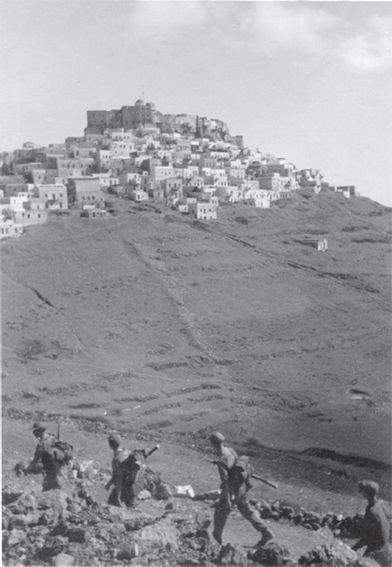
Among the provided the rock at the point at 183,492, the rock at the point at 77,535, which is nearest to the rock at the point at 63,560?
the rock at the point at 77,535

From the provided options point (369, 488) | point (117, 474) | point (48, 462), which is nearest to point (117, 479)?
point (117, 474)

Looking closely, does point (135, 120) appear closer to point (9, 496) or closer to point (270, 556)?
point (9, 496)

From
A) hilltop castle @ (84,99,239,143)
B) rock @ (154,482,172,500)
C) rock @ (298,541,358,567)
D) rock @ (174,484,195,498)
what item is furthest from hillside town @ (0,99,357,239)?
rock @ (298,541,358,567)

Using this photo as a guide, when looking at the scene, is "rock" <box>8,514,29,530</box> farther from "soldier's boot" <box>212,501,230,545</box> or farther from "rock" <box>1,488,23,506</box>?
"soldier's boot" <box>212,501,230,545</box>

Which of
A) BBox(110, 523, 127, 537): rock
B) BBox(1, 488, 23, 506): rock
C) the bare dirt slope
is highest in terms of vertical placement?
BBox(110, 523, 127, 537): rock

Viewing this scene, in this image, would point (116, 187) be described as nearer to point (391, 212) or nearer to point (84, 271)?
point (84, 271)
